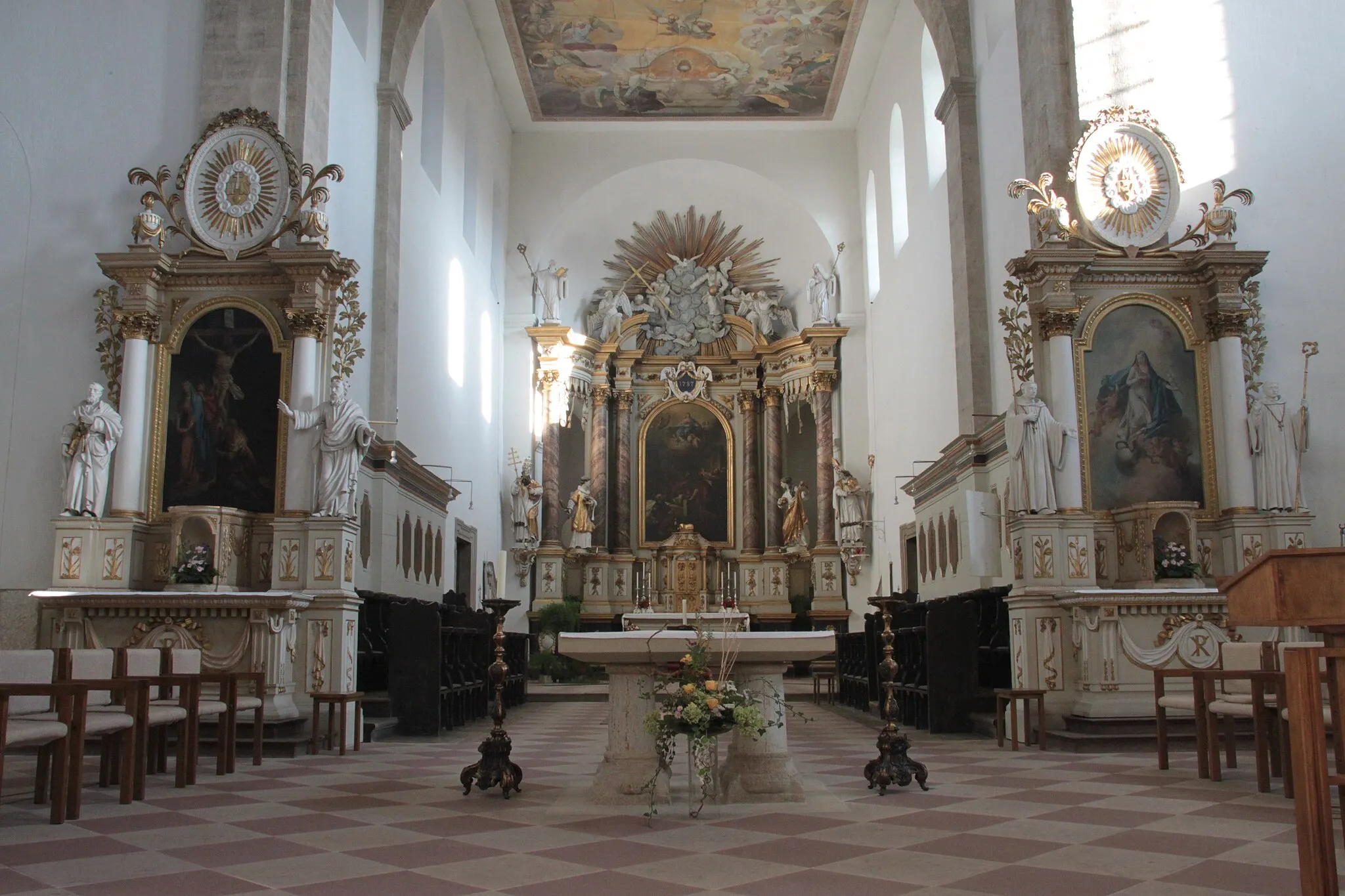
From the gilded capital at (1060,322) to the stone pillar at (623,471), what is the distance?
1307cm

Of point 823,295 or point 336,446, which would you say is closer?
point 336,446

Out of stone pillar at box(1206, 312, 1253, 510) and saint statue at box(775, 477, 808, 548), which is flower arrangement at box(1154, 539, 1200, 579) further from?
saint statue at box(775, 477, 808, 548)

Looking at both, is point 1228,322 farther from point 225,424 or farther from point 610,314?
point 610,314

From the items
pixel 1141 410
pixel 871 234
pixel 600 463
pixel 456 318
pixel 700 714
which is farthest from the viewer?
pixel 600 463

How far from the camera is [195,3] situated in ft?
38.0

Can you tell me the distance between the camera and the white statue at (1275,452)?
10773 millimetres

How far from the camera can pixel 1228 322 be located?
36.3 feet

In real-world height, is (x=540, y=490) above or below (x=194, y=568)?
above

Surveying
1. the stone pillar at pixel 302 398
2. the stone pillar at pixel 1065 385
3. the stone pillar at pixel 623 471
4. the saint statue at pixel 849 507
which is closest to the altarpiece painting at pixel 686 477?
the stone pillar at pixel 623 471

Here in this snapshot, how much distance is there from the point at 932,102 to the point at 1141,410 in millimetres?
7745

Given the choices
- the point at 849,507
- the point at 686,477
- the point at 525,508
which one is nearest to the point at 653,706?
the point at 525,508

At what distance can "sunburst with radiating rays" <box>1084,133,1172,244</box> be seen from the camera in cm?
1138

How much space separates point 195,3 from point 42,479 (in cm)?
479

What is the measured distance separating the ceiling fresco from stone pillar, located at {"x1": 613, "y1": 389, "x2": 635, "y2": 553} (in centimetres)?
562
